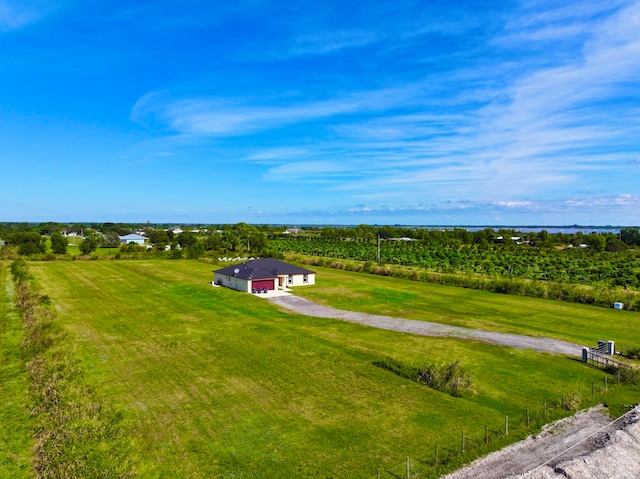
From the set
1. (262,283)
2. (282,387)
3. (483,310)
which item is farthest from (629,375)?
(262,283)

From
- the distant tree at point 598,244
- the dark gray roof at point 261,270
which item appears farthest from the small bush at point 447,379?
the distant tree at point 598,244

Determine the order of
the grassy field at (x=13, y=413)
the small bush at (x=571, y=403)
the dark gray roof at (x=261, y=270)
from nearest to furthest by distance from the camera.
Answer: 1. the grassy field at (x=13, y=413)
2. the small bush at (x=571, y=403)
3. the dark gray roof at (x=261, y=270)

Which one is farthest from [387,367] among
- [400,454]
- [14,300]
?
[14,300]

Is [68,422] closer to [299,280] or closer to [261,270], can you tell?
[261,270]

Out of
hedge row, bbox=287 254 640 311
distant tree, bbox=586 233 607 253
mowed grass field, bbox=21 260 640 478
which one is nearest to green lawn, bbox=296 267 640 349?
mowed grass field, bbox=21 260 640 478

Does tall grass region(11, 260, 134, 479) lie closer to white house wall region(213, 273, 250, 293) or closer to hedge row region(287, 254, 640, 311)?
white house wall region(213, 273, 250, 293)

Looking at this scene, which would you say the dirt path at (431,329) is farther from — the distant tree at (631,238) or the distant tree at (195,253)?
the distant tree at (631,238)
